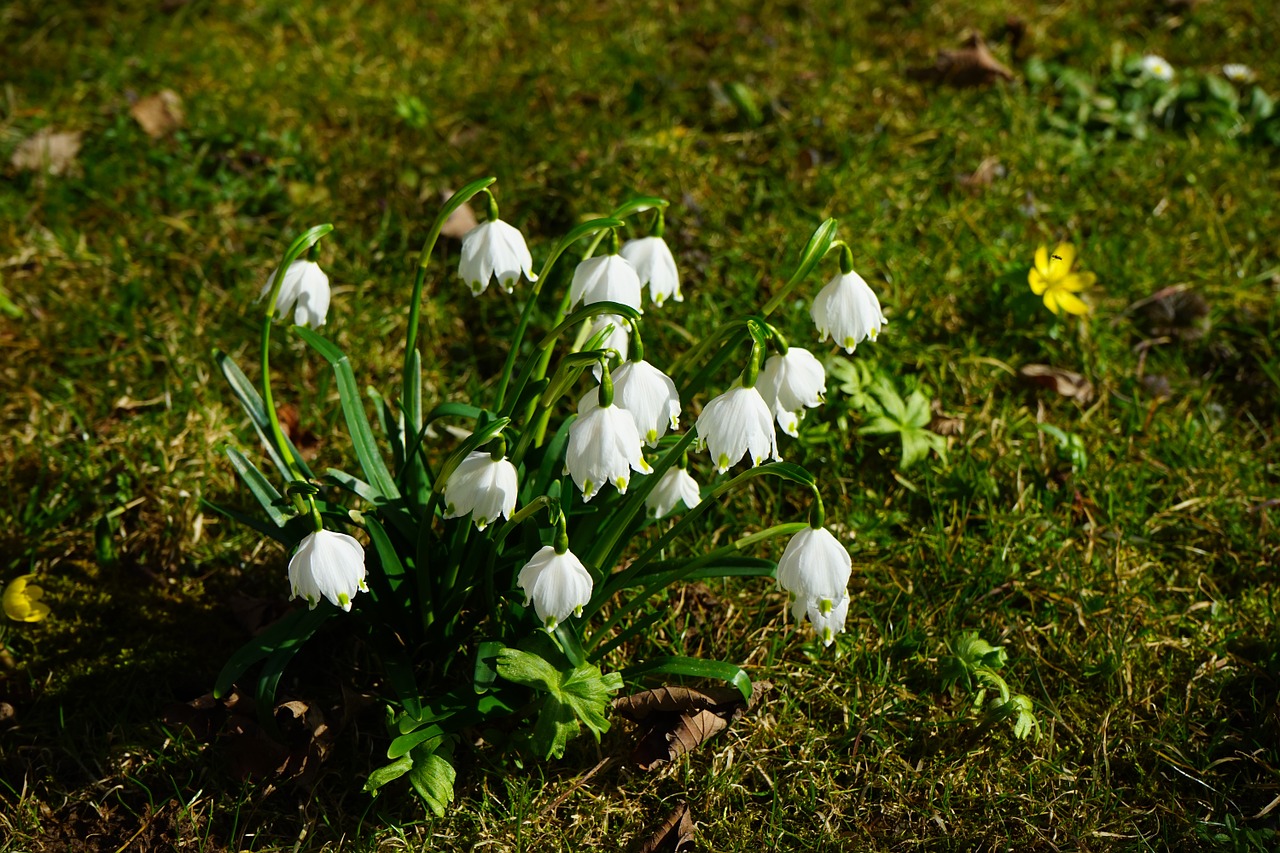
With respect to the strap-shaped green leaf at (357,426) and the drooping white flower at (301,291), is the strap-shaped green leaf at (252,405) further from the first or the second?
the drooping white flower at (301,291)

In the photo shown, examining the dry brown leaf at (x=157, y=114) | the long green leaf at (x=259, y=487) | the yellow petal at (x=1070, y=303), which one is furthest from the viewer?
the dry brown leaf at (x=157, y=114)

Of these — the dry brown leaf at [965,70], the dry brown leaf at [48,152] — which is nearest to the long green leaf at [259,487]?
the dry brown leaf at [48,152]

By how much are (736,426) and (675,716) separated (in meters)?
0.75

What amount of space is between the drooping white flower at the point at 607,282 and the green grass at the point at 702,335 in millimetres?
787

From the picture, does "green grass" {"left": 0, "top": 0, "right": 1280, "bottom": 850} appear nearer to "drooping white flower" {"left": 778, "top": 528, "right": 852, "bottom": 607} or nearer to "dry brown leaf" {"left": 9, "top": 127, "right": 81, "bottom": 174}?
"dry brown leaf" {"left": 9, "top": 127, "right": 81, "bottom": 174}

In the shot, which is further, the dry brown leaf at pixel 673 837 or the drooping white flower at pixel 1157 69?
the drooping white flower at pixel 1157 69

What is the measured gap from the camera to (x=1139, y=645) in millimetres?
2293

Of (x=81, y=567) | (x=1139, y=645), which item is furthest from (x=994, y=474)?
(x=81, y=567)

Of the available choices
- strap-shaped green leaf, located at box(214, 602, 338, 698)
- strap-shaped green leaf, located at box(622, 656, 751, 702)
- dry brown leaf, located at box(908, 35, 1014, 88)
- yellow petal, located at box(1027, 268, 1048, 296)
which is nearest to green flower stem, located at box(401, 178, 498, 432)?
strap-shaped green leaf, located at box(214, 602, 338, 698)

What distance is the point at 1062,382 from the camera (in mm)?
2838

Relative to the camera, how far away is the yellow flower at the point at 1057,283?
2818 mm

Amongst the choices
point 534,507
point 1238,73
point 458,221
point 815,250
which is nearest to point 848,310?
point 815,250

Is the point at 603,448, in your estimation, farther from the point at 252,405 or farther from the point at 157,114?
the point at 157,114

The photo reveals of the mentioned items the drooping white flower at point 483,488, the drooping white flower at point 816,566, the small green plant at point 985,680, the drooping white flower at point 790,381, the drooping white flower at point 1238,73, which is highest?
the drooping white flower at point 790,381
